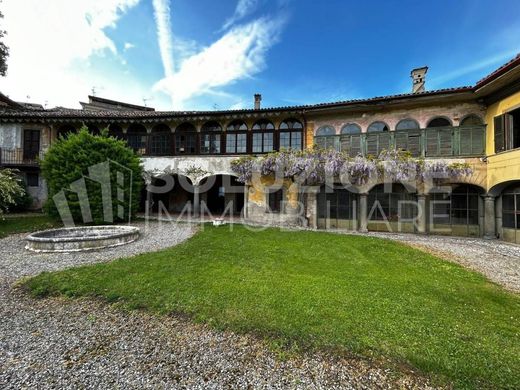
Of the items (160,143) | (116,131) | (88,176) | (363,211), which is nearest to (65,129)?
(116,131)

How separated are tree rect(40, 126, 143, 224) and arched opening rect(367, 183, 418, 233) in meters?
12.6

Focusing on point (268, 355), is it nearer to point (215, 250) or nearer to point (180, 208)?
point (215, 250)

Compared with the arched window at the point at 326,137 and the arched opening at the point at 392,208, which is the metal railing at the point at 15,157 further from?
the arched opening at the point at 392,208

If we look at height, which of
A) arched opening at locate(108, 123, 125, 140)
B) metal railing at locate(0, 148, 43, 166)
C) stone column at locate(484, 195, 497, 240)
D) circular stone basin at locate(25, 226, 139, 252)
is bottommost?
circular stone basin at locate(25, 226, 139, 252)

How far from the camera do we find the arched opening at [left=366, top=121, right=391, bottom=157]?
12.2 metres

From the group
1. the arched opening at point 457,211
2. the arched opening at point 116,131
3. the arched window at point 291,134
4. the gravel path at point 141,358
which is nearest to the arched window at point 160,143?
the arched opening at point 116,131

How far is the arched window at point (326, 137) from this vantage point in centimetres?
1305

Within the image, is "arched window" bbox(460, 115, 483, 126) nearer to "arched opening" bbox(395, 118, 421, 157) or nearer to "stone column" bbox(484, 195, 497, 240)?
"arched opening" bbox(395, 118, 421, 157)

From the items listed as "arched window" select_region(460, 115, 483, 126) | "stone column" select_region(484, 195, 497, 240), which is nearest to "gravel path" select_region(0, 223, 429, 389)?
"stone column" select_region(484, 195, 497, 240)

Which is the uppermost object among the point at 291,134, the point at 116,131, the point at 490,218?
the point at 116,131

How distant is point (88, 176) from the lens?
11641 millimetres

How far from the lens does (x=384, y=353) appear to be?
308cm

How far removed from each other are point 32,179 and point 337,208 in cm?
2015

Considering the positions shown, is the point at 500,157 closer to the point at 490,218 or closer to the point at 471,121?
the point at 471,121
